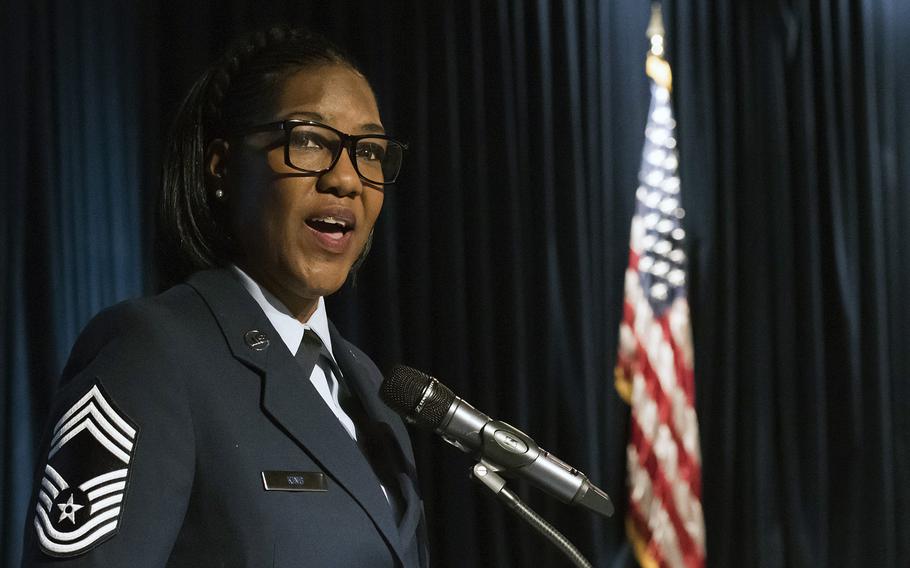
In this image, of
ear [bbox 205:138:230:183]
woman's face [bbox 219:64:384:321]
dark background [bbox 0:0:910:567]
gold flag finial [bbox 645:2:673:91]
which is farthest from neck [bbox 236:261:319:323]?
gold flag finial [bbox 645:2:673:91]

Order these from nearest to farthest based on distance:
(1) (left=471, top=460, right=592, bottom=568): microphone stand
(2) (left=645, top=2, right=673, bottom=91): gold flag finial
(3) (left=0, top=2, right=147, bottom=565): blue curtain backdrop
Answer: (1) (left=471, top=460, right=592, bottom=568): microphone stand, (3) (left=0, top=2, right=147, bottom=565): blue curtain backdrop, (2) (left=645, top=2, right=673, bottom=91): gold flag finial

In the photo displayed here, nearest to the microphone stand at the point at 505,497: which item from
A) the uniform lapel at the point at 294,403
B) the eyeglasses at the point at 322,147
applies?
the uniform lapel at the point at 294,403

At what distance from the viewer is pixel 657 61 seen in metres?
3.35

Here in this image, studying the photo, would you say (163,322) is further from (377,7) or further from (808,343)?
(808,343)

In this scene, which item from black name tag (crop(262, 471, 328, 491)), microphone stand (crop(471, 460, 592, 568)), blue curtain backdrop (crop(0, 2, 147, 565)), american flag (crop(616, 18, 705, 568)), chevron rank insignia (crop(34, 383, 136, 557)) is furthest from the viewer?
american flag (crop(616, 18, 705, 568))

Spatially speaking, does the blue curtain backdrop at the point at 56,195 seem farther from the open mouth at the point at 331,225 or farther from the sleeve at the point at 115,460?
the sleeve at the point at 115,460

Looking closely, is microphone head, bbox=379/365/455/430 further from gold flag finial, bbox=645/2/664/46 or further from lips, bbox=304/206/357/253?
gold flag finial, bbox=645/2/664/46

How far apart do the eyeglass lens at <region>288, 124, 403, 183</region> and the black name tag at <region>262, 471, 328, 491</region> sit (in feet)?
1.10

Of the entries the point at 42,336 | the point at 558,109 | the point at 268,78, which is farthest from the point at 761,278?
the point at 268,78

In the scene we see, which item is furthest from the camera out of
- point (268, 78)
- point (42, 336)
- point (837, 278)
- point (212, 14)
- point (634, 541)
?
point (837, 278)

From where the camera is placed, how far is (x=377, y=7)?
3.06 metres

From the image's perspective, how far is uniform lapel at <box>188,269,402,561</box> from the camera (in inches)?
39.1

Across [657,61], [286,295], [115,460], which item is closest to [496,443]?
[286,295]

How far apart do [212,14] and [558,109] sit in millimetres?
1132
